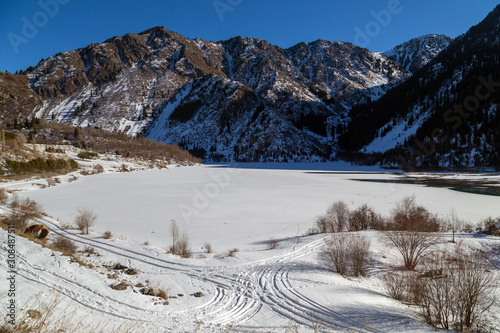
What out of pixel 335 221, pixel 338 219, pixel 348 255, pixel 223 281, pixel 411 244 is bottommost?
pixel 223 281

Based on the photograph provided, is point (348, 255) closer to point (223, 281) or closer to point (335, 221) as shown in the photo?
point (223, 281)

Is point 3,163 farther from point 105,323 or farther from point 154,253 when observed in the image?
point 105,323

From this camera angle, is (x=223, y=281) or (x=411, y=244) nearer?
(x=223, y=281)

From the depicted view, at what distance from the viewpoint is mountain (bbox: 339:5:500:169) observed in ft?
280

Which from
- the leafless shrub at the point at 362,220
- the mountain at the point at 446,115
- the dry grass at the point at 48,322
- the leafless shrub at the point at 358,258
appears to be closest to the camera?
the dry grass at the point at 48,322

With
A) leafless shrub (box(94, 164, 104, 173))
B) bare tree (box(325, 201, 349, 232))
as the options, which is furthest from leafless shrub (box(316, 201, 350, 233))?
leafless shrub (box(94, 164, 104, 173))

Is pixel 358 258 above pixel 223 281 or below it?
above

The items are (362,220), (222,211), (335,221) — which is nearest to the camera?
(335,221)

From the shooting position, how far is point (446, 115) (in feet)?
352

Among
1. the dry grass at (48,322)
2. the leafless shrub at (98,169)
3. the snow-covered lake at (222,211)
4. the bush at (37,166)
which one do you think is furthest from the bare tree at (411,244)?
the leafless shrub at (98,169)

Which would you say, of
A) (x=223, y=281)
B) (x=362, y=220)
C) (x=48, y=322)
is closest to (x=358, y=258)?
(x=223, y=281)

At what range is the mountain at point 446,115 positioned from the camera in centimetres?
8531

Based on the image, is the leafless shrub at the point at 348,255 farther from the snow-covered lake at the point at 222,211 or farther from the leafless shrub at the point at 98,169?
the leafless shrub at the point at 98,169

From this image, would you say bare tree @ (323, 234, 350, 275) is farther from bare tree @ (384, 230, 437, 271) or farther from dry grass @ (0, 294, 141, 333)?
dry grass @ (0, 294, 141, 333)
